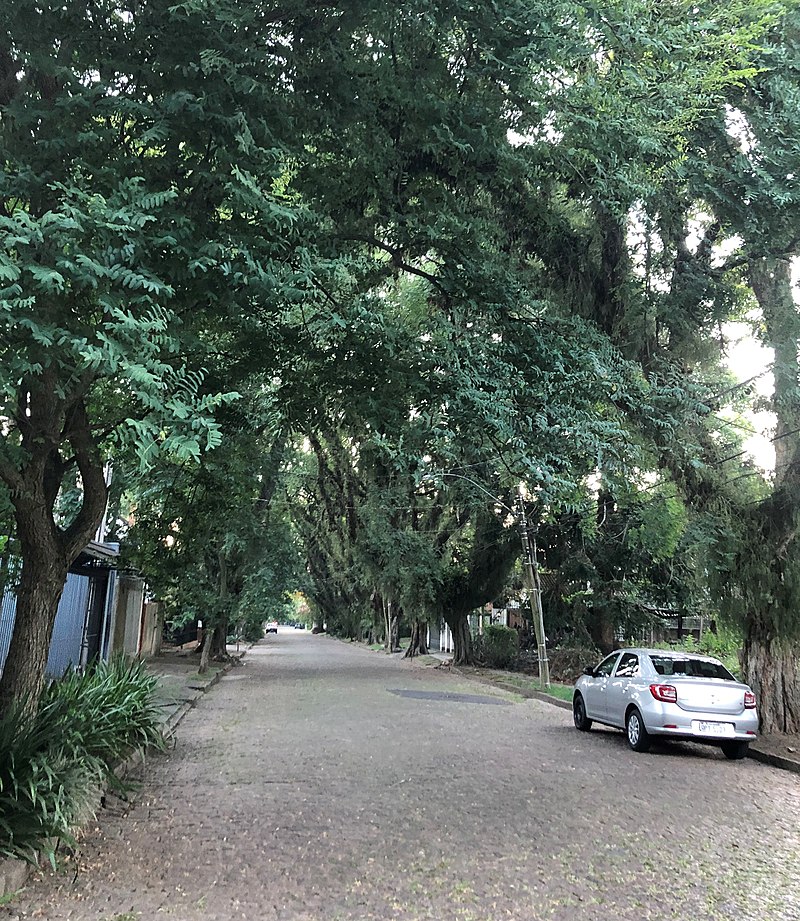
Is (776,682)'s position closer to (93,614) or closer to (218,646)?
(93,614)

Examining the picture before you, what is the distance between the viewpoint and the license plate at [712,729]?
10859 mm

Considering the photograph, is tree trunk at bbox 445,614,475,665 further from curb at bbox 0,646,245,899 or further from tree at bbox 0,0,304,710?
tree at bbox 0,0,304,710

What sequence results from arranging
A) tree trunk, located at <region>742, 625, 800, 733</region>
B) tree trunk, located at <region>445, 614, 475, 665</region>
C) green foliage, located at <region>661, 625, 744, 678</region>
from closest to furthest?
tree trunk, located at <region>742, 625, 800, 733</region>
green foliage, located at <region>661, 625, 744, 678</region>
tree trunk, located at <region>445, 614, 475, 665</region>

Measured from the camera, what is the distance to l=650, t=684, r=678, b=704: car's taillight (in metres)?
11.1

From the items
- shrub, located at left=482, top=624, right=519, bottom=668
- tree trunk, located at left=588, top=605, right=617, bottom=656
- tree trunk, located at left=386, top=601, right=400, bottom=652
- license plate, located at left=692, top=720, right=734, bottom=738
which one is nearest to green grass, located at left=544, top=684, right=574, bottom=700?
tree trunk, located at left=588, top=605, right=617, bottom=656

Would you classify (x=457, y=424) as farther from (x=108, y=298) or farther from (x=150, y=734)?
(x=150, y=734)

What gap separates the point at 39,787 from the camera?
592 cm

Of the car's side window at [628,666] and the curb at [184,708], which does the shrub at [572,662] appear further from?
the car's side window at [628,666]

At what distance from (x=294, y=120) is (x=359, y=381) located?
2468 millimetres

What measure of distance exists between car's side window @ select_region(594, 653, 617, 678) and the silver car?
876 millimetres

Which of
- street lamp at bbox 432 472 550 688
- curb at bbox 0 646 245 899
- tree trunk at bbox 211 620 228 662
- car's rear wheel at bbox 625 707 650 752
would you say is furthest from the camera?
tree trunk at bbox 211 620 228 662

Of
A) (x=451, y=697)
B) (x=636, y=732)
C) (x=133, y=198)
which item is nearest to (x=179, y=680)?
(x=451, y=697)

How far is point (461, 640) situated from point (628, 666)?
62.2 feet

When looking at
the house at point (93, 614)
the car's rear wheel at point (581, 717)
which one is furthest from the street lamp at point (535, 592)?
the house at point (93, 614)
